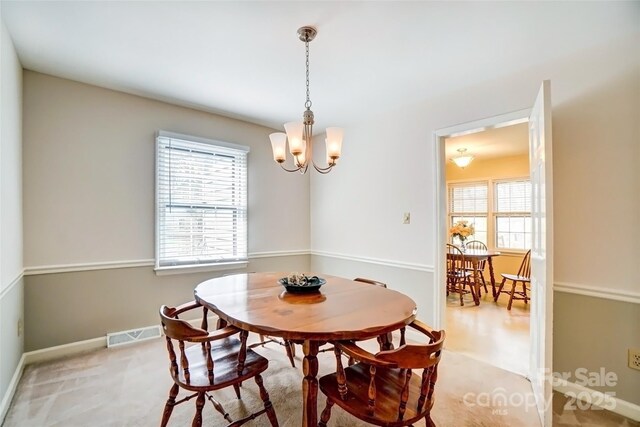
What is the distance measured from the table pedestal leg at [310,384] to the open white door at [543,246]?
1350 millimetres

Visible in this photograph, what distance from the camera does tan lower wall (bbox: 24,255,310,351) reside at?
256 cm

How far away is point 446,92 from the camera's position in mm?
2836

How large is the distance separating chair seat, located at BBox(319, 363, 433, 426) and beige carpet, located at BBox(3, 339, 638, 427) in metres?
0.48

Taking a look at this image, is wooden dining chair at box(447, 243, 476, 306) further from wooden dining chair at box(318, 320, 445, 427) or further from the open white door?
wooden dining chair at box(318, 320, 445, 427)

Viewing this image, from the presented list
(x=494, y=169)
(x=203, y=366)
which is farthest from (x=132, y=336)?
(x=494, y=169)

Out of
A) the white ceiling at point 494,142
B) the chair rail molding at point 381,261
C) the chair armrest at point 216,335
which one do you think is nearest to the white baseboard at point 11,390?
the chair armrest at point 216,335

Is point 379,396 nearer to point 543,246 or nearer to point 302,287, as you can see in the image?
point 302,287

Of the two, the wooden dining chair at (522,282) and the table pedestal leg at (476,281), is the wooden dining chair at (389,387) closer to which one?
the wooden dining chair at (522,282)

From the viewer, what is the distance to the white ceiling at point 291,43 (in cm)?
178

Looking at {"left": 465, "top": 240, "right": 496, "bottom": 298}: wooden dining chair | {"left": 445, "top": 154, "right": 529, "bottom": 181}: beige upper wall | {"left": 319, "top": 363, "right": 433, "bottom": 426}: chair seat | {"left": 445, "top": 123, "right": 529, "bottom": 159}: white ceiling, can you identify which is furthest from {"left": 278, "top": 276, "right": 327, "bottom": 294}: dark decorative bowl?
{"left": 445, "top": 154, "right": 529, "bottom": 181}: beige upper wall

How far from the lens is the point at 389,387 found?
1.49 meters

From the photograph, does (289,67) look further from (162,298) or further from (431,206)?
(162,298)

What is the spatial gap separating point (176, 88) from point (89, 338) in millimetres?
2404

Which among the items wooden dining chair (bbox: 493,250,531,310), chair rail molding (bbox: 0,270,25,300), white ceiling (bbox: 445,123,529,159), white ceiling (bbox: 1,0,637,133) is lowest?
wooden dining chair (bbox: 493,250,531,310)
